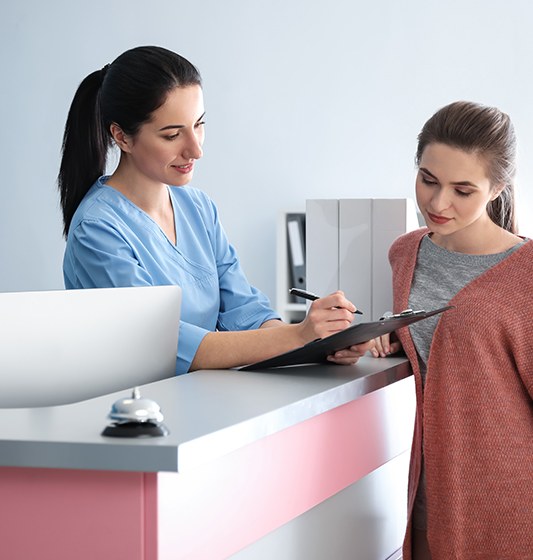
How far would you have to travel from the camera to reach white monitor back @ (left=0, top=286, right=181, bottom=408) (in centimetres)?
135

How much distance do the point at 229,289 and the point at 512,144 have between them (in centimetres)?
68

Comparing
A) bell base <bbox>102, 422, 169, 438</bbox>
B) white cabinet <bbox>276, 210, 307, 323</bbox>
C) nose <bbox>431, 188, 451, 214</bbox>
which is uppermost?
nose <bbox>431, 188, 451, 214</bbox>

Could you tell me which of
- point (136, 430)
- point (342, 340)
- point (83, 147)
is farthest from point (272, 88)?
point (136, 430)

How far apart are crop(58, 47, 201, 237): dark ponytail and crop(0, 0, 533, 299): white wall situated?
2390mm

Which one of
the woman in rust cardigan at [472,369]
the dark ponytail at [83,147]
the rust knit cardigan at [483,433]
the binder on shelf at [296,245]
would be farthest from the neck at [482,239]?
the binder on shelf at [296,245]

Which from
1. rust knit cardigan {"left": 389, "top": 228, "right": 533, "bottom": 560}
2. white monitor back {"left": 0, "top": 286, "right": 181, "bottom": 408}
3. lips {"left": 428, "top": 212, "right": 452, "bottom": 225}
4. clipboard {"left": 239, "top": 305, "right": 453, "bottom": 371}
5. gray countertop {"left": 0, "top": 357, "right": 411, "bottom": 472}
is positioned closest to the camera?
gray countertop {"left": 0, "top": 357, "right": 411, "bottom": 472}

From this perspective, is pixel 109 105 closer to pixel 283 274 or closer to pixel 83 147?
pixel 83 147

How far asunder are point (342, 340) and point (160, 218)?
0.64 m

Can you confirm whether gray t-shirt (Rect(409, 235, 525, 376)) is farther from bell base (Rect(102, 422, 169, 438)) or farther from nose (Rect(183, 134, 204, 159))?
bell base (Rect(102, 422, 169, 438))

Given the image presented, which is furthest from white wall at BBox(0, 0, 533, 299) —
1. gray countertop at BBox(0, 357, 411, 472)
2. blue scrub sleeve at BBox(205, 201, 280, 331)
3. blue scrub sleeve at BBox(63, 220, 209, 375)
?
gray countertop at BBox(0, 357, 411, 472)

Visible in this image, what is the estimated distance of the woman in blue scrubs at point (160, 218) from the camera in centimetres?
171

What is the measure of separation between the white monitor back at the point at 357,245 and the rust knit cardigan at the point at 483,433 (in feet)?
1.76

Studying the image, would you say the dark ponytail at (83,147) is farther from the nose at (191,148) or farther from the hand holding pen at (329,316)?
the hand holding pen at (329,316)

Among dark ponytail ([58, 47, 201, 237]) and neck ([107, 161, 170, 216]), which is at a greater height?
dark ponytail ([58, 47, 201, 237])
